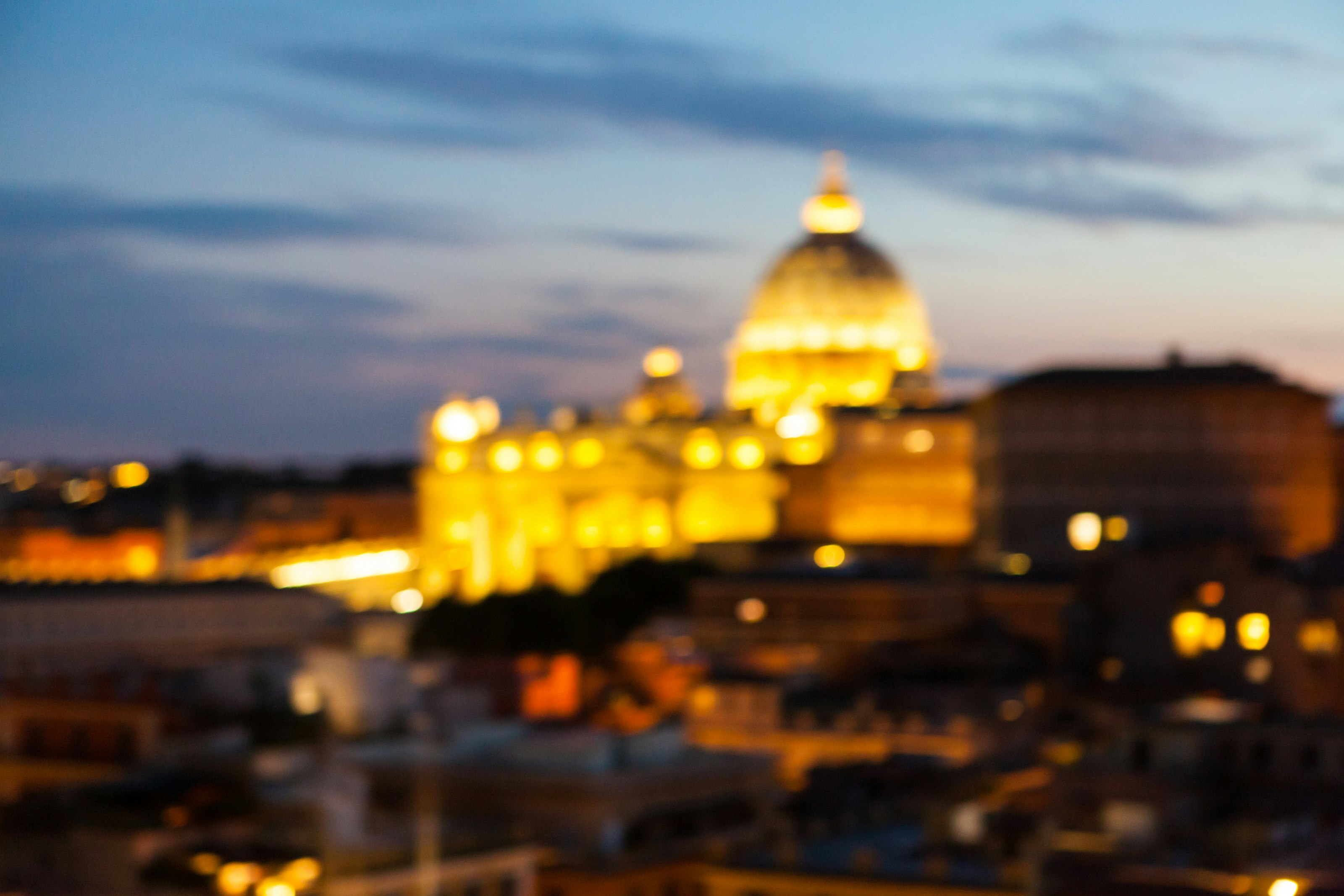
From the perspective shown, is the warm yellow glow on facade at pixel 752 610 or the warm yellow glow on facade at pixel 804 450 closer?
the warm yellow glow on facade at pixel 752 610

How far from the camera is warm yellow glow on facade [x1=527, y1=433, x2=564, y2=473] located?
104 metres

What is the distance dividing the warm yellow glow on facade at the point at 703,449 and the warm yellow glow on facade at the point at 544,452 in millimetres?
4488

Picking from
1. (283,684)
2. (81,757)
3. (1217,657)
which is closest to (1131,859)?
(81,757)

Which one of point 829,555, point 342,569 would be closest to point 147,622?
point 829,555

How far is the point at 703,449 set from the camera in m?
102

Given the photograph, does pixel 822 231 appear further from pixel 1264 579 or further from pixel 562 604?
pixel 1264 579

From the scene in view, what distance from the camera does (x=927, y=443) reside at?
320ft

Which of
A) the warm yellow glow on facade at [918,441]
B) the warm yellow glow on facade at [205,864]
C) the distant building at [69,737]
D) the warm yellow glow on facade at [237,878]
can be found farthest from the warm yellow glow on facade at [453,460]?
the warm yellow glow on facade at [237,878]

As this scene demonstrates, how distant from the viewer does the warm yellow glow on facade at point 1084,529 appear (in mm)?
82250

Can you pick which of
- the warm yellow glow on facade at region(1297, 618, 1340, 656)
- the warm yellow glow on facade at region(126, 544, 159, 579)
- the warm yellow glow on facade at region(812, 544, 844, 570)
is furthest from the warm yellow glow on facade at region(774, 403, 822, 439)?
the warm yellow glow on facade at region(1297, 618, 1340, 656)

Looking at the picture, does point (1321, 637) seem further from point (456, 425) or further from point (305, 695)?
point (456, 425)

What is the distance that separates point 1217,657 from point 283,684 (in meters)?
19.5

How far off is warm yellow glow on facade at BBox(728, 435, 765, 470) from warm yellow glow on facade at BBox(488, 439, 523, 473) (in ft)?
26.1

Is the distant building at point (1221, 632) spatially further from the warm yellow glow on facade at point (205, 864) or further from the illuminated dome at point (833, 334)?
the illuminated dome at point (833, 334)
